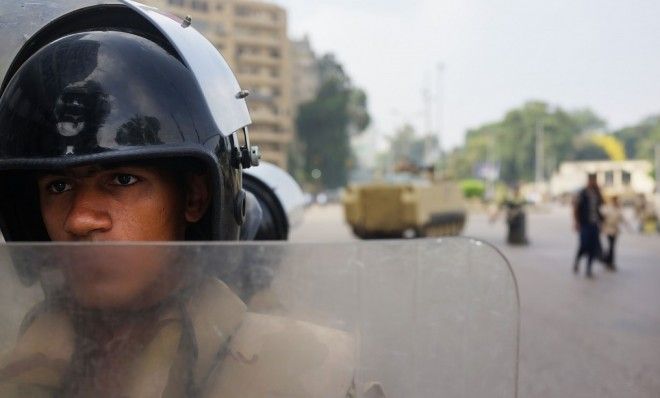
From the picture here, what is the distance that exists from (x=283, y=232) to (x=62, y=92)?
3.67 ft

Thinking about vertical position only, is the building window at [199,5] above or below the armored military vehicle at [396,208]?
above

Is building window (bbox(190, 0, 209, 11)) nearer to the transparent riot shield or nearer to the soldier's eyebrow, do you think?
the soldier's eyebrow

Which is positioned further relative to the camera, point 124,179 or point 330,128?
point 330,128

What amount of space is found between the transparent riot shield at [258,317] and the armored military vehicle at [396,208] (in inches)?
525

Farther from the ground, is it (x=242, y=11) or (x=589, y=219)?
(x=242, y=11)

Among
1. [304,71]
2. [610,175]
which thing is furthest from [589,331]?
[610,175]

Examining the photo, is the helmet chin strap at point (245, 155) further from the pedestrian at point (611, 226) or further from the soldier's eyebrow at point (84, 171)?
the pedestrian at point (611, 226)

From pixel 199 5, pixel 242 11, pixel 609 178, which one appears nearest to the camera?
pixel 199 5

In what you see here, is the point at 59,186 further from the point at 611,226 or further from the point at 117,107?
the point at 611,226

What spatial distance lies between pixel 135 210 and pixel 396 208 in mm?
13571

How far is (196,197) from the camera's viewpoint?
3.97 ft

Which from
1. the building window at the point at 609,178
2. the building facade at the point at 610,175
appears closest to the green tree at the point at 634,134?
the building window at the point at 609,178

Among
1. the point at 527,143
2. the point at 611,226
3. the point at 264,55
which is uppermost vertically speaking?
the point at 264,55

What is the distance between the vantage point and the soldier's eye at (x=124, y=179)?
1.06 m
